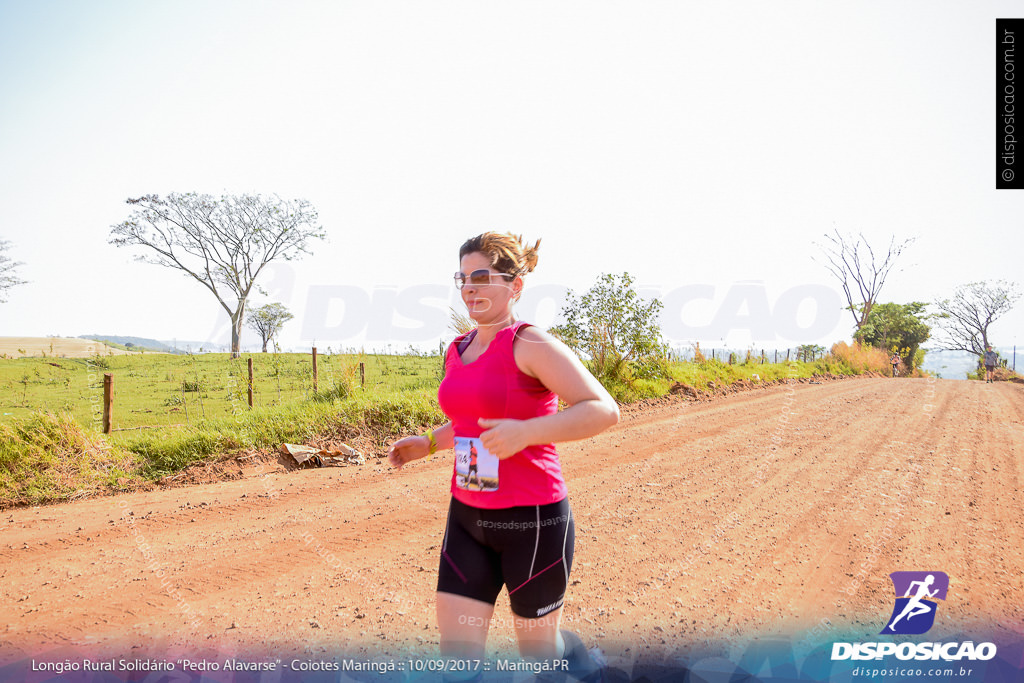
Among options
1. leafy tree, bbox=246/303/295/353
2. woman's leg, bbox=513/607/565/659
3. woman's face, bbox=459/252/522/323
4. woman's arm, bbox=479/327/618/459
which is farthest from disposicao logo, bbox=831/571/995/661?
leafy tree, bbox=246/303/295/353

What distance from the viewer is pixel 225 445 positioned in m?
6.95

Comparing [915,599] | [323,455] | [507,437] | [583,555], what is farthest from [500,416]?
[323,455]

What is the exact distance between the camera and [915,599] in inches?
130

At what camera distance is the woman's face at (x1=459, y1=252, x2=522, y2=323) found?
1.96m

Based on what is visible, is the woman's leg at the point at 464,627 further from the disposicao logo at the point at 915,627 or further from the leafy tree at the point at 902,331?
the leafy tree at the point at 902,331

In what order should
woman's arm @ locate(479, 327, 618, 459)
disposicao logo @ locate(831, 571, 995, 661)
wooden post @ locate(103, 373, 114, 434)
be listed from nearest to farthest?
woman's arm @ locate(479, 327, 618, 459) < disposicao logo @ locate(831, 571, 995, 661) < wooden post @ locate(103, 373, 114, 434)

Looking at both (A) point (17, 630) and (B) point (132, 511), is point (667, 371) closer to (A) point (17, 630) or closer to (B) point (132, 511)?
(B) point (132, 511)

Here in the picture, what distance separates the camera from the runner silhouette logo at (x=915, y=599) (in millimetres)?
3035

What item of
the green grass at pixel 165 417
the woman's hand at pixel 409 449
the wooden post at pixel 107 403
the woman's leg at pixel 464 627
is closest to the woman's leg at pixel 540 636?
the woman's leg at pixel 464 627

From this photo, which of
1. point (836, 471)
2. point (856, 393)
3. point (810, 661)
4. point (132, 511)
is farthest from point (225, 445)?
point (856, 393)

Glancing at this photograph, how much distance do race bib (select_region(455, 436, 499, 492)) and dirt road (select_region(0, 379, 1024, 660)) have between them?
1.41 metres

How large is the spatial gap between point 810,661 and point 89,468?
22.9 feet

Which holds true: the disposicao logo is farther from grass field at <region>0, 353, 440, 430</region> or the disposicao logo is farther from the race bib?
grass field at <region>0, 353, 440, 430</region>

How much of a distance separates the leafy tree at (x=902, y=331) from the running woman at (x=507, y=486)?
3882 centimetres
